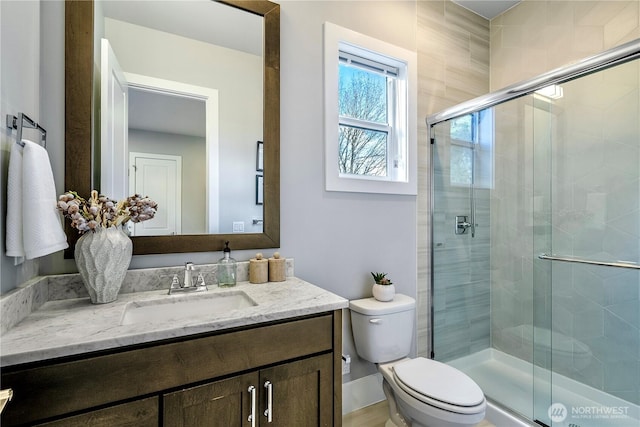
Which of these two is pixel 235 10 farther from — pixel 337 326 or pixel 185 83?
pixel 337 326

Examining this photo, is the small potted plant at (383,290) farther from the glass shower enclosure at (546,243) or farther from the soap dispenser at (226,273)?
the soap dispenser at (226,273)

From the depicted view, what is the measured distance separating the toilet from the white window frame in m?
0.70

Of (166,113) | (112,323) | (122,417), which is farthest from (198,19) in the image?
(122,417)

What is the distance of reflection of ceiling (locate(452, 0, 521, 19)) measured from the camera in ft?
7.55

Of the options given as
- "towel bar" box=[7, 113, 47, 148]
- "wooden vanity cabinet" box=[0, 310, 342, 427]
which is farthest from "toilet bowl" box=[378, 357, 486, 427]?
"towel bar" box=[7, 113, 47, 148]

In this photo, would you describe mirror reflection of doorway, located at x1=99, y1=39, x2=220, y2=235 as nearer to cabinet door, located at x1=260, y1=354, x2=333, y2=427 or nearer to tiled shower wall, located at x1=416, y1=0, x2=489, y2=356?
cabinet door, located at x1=260, y1=354, x2=333, y2=427

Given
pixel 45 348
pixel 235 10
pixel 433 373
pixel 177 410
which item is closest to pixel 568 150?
pixel 433 373

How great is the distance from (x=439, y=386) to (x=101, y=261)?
1.43 meters

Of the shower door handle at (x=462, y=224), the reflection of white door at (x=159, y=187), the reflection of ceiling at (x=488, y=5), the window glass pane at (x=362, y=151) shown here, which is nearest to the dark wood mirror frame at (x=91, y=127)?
the reflection of white door at (x=159, y=187)

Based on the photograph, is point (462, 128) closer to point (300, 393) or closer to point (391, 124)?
point (391, 124)

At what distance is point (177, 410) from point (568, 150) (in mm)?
2318

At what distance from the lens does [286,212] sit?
163cm

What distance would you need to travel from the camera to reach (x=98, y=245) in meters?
1.06

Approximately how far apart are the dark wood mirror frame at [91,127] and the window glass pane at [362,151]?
486 mm
